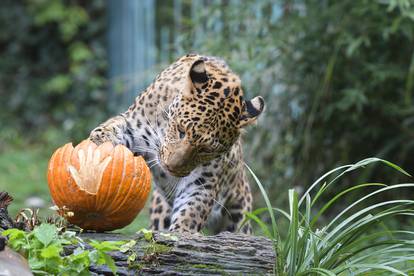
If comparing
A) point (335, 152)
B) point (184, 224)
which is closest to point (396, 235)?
point (335, 152)

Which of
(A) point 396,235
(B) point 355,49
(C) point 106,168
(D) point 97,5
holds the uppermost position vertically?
(D) point 97,5

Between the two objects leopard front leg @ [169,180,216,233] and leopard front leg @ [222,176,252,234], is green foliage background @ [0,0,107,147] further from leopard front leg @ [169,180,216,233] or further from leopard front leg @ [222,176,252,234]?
leopard front leg @ [169,180,216,233]

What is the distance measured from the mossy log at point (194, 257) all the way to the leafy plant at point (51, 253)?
0.21 metres

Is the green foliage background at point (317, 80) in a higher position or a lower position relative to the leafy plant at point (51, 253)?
higher

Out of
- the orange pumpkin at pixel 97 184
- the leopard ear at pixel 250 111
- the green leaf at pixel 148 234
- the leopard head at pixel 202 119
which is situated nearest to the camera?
the green leaf at pixel 148 234

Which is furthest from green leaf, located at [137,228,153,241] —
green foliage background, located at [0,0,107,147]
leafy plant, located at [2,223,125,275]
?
green foliage background, located at [0,0,107,147]

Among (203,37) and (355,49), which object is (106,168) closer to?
(355,49)

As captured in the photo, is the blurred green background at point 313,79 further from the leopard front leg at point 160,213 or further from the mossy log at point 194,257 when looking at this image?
the mossy log at point 194,257

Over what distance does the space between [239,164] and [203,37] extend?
344cm

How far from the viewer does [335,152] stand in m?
9.01

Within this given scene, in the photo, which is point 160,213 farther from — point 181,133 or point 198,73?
point 198,73

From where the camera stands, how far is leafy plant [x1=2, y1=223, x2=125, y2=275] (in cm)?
358

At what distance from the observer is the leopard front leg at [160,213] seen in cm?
582

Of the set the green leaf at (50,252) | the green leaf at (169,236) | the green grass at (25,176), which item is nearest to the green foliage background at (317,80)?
the green grass at (25,176)
